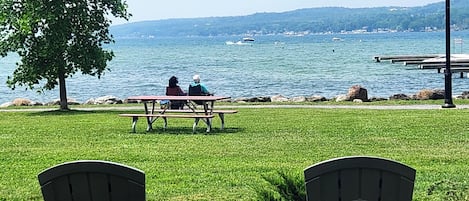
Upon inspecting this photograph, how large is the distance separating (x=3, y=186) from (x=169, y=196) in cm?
216

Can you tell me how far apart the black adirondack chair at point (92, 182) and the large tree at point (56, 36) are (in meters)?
19.0

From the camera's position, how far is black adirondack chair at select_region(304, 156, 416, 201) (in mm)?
4543

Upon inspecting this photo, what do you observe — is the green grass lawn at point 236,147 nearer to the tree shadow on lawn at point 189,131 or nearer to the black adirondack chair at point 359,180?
the tree shadow on lawn at point 189,131

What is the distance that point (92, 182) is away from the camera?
185 inches

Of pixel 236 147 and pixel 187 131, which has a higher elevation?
pixel 236 147

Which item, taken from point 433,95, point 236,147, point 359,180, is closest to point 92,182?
point 359,180

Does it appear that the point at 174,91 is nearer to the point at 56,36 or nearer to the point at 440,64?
the point at 56,36

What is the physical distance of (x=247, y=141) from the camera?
13.9 metres

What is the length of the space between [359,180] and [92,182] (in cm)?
153

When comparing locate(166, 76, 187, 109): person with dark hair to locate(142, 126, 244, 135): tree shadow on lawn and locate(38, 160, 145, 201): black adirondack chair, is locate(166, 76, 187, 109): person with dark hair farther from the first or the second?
locate(38, 160, 145, 201): black adirondack chair

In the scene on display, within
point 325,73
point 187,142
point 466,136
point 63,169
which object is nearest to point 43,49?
point 187,142

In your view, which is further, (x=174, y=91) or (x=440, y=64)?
(x=440, y=64)

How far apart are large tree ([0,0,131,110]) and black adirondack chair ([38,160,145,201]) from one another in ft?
62.5

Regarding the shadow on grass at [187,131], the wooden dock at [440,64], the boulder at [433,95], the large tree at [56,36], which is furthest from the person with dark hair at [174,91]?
the wooden dock at [440,64]
